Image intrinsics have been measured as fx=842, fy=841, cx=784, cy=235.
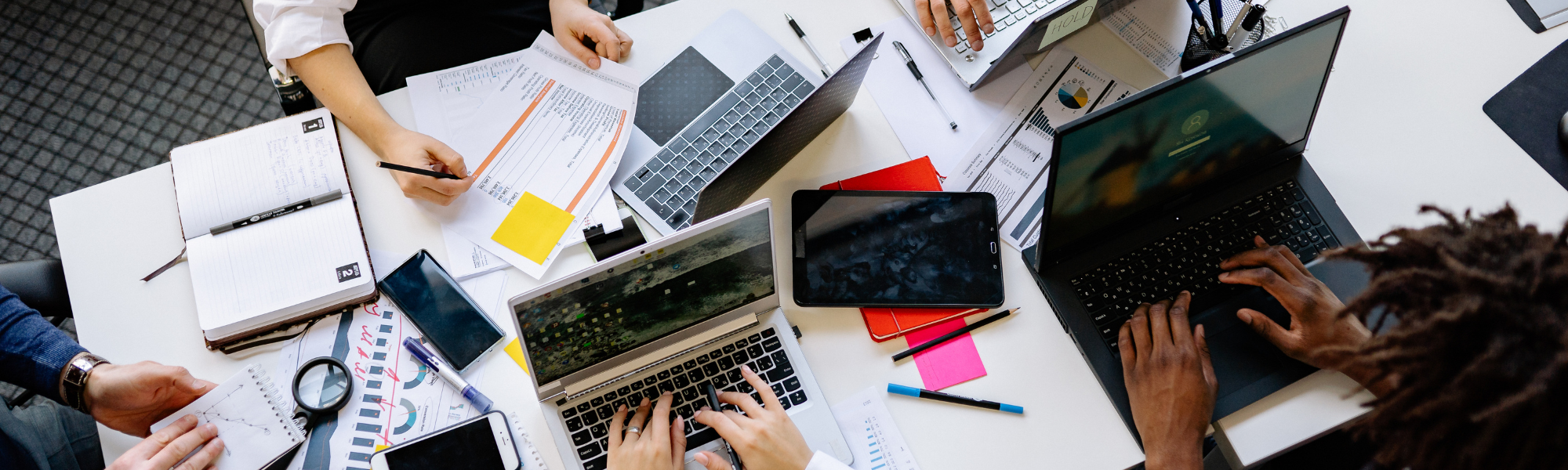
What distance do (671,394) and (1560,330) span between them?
90cm

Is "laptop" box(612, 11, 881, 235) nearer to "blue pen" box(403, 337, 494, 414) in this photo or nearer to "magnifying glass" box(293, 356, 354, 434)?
"blue pen" box(403, 337, 494, 414)

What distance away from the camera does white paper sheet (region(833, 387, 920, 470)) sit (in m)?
1.09

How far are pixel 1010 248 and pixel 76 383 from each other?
4.08ft

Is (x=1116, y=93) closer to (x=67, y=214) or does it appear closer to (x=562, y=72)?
(x=562, y=72)

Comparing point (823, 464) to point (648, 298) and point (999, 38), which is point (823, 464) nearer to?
point (648, 298)

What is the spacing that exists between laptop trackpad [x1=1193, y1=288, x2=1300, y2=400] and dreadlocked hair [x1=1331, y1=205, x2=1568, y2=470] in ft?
0.84

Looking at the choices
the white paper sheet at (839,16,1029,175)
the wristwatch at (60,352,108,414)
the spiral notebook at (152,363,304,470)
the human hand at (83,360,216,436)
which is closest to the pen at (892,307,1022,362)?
the white paper sheet at (839,16,1029,175)

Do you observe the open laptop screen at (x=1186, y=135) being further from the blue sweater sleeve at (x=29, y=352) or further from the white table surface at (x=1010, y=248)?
the blue sweater sleeve at (x=29, y=352)

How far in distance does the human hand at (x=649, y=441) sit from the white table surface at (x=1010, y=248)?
11 centimetres

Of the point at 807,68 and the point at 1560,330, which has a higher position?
the point at 807,68

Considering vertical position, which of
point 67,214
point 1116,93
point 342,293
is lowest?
point 1116,93

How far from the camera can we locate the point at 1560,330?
2.39ft

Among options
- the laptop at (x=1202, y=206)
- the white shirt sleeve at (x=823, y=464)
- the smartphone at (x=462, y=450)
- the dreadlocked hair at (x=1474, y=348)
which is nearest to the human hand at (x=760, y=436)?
the white shirt sleeve at (x=823, y=464)

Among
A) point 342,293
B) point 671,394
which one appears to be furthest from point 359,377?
point 671,394
